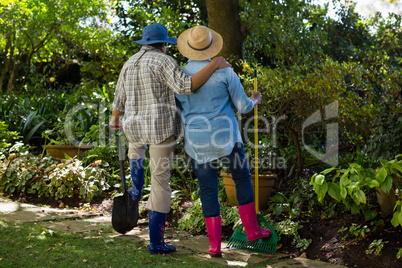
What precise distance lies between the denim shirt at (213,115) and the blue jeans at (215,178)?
69 millimetres

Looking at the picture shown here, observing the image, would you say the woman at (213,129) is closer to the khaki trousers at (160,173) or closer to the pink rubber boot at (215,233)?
the pink rubber boot at (215,233)

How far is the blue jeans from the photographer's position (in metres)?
3.37

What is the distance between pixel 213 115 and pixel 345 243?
143cm

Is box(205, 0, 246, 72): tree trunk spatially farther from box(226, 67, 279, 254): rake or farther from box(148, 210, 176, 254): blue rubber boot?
box(148, 210, 176, 254): blue rubber boot

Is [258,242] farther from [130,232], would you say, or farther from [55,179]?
[55,179]

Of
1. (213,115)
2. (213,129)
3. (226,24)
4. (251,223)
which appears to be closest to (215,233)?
(251,223)

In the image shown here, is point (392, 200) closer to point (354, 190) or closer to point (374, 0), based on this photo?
point (354, 190)

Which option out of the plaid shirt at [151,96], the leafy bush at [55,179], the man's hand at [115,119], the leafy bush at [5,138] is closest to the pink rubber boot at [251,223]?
the plaid shirt at [151,96]

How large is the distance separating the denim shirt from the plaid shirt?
5.9 inches

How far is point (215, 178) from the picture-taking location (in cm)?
340

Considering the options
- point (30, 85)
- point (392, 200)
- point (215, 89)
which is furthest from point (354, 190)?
point (30, 85)

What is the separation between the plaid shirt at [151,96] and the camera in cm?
339

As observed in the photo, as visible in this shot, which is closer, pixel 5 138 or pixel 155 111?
pixel 155 111

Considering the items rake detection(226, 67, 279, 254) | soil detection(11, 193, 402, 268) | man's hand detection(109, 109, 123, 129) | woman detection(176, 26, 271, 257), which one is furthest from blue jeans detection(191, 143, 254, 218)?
man's hand detection(109, 109, 123, 129)
